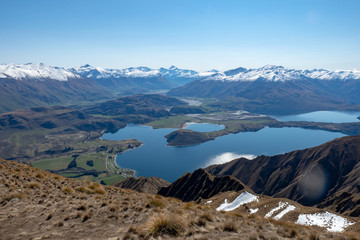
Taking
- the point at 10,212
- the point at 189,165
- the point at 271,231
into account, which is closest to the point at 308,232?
the point at 271,231

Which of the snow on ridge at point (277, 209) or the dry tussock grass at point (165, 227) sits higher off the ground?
the dry tussock grass at point (165, 227)

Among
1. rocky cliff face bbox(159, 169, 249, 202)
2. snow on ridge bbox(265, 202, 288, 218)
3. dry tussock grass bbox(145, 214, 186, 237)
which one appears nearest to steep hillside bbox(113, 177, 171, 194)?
rocky cliff face bbox(159, 169, 249, 202)

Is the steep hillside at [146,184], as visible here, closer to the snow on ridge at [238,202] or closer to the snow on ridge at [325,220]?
the snow on ridge at [238,202]

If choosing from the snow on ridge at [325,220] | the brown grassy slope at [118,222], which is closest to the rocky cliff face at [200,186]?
the snow on ridge at [325,220]

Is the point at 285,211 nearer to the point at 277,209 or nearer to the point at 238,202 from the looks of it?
the point at 277,209

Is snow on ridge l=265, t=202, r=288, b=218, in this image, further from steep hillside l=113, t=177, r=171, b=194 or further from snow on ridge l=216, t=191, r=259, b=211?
steep hillside l=113, t=177, r=171, b=194

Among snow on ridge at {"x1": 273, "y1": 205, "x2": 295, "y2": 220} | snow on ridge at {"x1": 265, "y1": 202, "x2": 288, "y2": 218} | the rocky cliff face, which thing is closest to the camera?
snow on ridge at {"x1": 273, "y1": 205, "x2": 295, "y2": 220}
